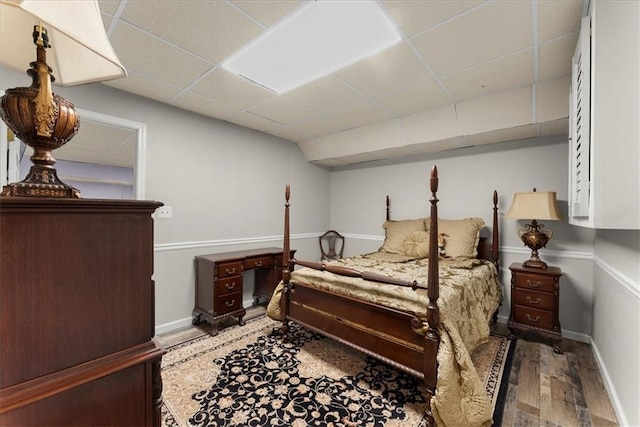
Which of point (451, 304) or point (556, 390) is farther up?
point (451, 304)

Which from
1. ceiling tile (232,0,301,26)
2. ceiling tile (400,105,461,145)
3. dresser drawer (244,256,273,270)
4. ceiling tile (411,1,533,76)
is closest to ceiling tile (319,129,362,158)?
ceiling tile (400,105,461,145)

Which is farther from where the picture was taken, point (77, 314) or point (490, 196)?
point (490, 196)

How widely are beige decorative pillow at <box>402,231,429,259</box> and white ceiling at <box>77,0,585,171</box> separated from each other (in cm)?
111

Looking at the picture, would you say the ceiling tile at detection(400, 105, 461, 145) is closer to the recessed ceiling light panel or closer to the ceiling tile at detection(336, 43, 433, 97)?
the ceiling tile at detection(336, 43, 433, 97)

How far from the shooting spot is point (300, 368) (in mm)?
2160

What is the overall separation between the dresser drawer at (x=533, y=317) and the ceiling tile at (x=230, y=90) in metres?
3.18

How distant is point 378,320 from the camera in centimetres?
194

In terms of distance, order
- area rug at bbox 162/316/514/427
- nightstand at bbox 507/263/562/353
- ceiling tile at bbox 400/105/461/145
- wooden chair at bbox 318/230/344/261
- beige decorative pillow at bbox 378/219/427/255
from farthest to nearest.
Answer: wooden chair at bbox 318/230/344/261 < beige decorative pillow at bbox 378/219/427/255 < ceiling tile at bbox 400/105/461/145 < nightstand at bbox 507/263/562/353 < area rug at bbox 162/316/514/427

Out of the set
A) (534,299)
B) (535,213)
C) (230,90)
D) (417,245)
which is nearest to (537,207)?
(535,213)

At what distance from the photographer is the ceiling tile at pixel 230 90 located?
2340 millimetres

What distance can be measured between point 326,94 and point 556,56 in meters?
1.79

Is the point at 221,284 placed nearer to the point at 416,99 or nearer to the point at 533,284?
A: the point at 416,99

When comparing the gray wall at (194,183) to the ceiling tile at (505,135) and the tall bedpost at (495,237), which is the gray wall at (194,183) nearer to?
the ceiling tile at (505,135)

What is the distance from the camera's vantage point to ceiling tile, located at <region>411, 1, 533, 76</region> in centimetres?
159
